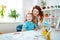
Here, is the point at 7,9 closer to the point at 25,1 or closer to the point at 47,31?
the point at 25,1

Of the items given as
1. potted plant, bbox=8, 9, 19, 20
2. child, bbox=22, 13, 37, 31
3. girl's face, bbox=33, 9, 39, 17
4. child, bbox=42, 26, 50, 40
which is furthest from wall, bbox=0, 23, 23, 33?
child, bbox=42, 26, 50, 40

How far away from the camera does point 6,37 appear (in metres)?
1.27

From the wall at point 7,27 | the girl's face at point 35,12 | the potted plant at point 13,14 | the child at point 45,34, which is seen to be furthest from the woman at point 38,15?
the potted plant at point 13,14

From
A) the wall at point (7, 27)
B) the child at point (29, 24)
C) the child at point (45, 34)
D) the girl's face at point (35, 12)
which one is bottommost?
the wall at point (7, 27)

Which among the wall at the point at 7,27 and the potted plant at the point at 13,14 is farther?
the potted plant at the point at 13,14

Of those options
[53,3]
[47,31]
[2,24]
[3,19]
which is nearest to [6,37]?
[47,31]

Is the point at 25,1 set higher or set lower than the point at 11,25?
higher

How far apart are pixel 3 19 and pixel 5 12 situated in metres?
0.22

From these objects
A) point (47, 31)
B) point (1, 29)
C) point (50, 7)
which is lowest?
point (1, 29)

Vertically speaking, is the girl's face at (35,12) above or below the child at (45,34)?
above

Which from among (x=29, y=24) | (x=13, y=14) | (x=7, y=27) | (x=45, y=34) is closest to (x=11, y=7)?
(x=13, y=14)

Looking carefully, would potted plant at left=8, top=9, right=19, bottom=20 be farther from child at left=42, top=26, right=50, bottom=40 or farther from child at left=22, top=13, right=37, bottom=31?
child at left=42, top=26, right=50, bottom=40

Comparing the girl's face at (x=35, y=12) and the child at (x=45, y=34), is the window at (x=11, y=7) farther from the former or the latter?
the child at (x=45, y=34)

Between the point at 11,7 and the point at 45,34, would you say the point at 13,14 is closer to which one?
the point at 11,7
